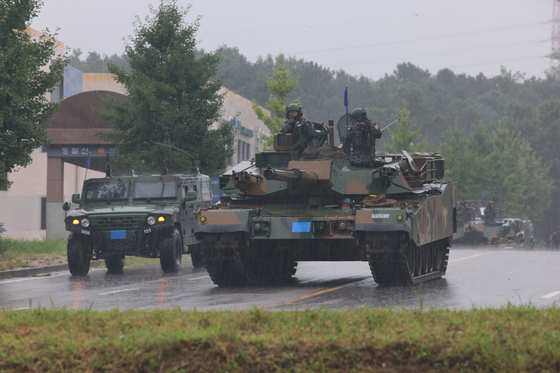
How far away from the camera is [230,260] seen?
13711 mm

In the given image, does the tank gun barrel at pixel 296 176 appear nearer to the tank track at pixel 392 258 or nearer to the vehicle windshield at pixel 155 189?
the tank track at pixel 392 258

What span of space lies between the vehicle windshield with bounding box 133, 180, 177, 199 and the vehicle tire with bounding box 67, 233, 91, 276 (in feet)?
6.02

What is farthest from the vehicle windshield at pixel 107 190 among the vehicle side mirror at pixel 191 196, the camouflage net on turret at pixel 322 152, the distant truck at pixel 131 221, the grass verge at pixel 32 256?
the camouflage net on turret at pixel 322 152

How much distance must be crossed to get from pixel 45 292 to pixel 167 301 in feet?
9.98

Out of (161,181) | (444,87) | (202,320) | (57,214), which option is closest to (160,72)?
(161,181)

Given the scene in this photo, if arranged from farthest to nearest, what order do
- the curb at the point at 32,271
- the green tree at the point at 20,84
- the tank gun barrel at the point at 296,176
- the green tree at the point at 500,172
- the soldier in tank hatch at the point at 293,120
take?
the green tree at the point at 500,172, the green tree at the point at 20,84, the curb at the point at 32,271, the soldier in tank hatch at the point at 293,120, the tank gun barrel at the point at 296,176

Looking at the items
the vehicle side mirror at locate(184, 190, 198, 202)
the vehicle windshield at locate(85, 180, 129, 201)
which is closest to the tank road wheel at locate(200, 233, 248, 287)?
the vehicle side mirror at locate(184, 190, 198, 202)

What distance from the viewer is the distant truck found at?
17375 millimetres

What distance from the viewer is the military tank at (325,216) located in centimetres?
1314

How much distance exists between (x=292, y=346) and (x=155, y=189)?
13.3 meters

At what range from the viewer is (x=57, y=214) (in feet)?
115

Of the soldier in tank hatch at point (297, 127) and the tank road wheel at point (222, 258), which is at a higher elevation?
the soldier in tank hatch at point (297, 127)

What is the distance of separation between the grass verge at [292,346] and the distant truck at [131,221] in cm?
975

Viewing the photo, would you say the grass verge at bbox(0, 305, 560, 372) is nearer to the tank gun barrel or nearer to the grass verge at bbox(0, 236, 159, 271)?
the tank gun barrel
